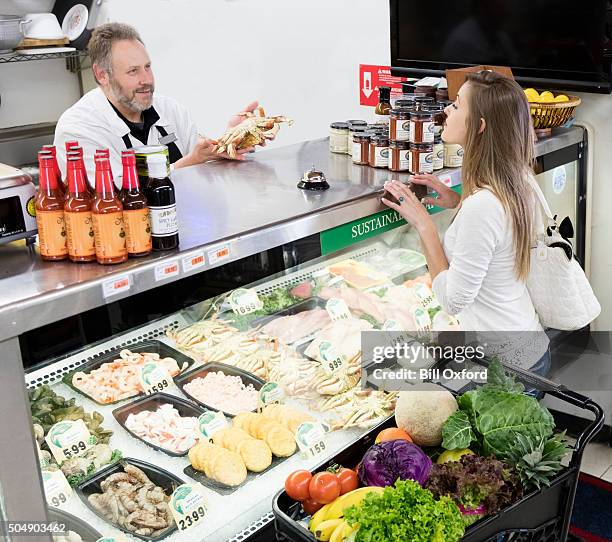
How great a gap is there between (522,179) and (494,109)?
28cm

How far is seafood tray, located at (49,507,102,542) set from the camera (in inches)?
86.4

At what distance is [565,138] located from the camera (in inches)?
154

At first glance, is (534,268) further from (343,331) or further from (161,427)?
(161,427)

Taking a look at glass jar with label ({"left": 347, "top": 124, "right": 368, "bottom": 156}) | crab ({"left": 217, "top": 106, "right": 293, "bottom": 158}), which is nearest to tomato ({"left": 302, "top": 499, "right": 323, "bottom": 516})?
glass jar with label ({"left": 347, "top": 124, "right": 368, "bottom": 156})

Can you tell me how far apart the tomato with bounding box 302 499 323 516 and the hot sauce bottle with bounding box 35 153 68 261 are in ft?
3.23

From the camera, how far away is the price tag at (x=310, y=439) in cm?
258

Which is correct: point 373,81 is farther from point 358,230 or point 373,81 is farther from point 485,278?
point 358,230

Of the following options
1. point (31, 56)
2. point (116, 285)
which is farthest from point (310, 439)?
point (31, 56)

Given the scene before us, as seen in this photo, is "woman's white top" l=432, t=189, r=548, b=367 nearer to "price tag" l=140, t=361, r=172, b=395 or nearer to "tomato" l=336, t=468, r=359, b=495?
Result: "tomato" l=336, t=468, r=359, b=495

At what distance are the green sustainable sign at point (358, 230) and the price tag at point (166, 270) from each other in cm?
65

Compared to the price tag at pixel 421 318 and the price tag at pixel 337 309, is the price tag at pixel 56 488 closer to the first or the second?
the price tag at pixel 337 309

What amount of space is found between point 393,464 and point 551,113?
2.30 meters

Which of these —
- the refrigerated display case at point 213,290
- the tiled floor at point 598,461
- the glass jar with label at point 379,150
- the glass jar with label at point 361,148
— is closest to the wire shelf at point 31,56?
the refrigerated display case at point 213,290

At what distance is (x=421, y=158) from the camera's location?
2.99 metres
